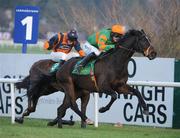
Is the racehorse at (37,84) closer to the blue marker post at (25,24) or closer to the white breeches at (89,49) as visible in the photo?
the white breeches at (89,49)

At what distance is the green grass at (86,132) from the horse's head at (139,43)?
1397mm

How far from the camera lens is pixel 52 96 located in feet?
57.6

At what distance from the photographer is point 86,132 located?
1424cm

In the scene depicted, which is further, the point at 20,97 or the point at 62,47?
the point at 20,97

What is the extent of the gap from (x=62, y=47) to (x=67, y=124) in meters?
1.47

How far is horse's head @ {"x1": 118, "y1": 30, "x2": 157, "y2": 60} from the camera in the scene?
14.7 meters

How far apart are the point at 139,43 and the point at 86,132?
189cm

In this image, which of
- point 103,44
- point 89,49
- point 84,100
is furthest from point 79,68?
point 84,100

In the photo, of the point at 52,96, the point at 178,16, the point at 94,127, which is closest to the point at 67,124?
the point at 94,127

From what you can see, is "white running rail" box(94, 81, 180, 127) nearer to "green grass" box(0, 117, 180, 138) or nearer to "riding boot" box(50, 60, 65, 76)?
"green grass" box(0, 117, 180, 138)

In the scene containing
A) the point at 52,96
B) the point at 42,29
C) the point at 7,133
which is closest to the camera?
the point at 7,133

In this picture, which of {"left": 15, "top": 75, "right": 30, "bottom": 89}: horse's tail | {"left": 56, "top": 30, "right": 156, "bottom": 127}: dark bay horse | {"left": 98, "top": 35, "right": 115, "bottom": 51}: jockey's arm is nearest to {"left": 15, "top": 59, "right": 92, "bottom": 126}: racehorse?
{"left": 15, "top": 75, "right": 30, "bottom": 89}: horse's tail

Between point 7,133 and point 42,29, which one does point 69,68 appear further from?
point 42,29

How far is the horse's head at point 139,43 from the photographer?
14711 mm
